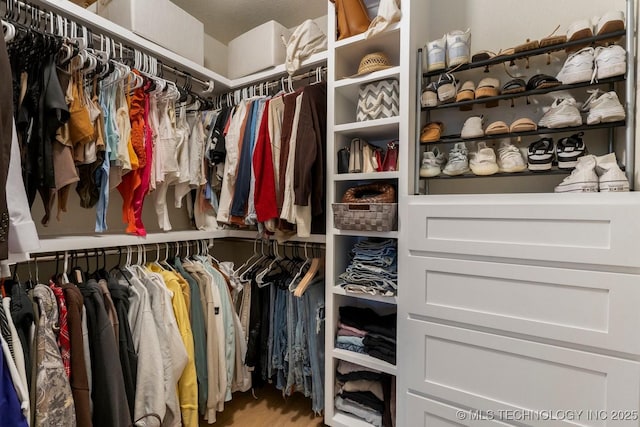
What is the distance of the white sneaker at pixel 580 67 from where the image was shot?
112 cm

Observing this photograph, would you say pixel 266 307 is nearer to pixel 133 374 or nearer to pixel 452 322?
pixel 133 374

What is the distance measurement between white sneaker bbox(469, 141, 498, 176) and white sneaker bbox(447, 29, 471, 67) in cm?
39

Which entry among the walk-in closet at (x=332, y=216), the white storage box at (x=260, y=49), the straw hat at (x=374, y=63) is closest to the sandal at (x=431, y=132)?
the walk-in closet at (x=332, y=216)

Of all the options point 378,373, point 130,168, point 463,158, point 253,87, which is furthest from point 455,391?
point 253,87

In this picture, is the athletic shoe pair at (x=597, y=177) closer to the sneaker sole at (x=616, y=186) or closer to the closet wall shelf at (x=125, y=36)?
the sneaker sole at (x=616, y=186)

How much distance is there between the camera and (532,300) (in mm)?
1045

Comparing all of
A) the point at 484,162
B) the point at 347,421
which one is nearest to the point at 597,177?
the point at 484,162

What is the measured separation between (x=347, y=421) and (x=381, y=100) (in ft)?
5.01

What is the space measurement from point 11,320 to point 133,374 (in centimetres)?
47

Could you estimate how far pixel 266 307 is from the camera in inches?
66.9

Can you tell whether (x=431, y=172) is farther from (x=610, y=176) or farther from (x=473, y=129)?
(x=610, y=176)

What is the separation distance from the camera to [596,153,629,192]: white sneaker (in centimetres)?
100

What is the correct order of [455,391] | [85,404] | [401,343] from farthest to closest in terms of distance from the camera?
1. [401,343]
2. [455,391]
3. [85,404]

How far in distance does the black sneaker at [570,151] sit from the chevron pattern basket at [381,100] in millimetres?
643
